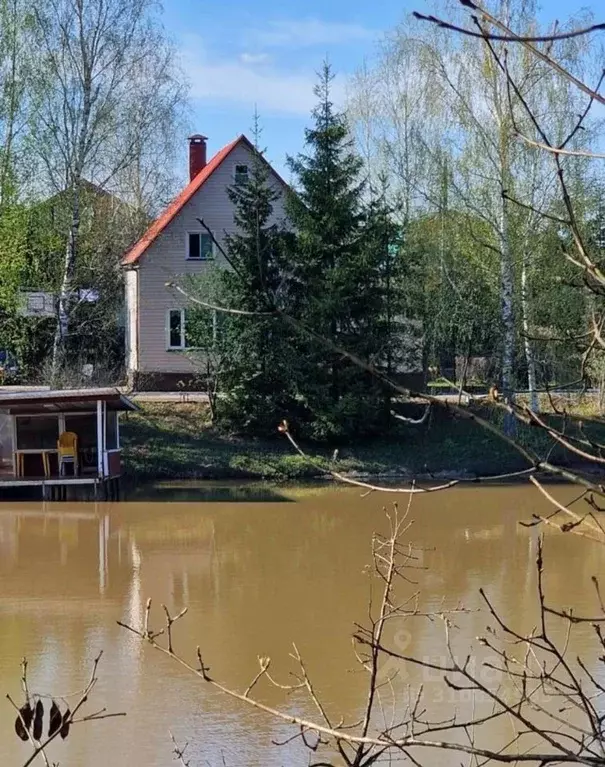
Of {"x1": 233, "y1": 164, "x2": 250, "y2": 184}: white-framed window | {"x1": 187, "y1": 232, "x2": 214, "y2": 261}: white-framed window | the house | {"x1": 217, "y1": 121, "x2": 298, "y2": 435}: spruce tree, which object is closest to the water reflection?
{"x1": 217, "y1": 121, "x2": 298, "y2": 435}: spruce tree

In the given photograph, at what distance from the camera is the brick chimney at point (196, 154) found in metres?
31.3

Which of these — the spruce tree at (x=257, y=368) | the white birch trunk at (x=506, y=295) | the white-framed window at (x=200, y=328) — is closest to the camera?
the white birch trunk at (x=506, y=295)

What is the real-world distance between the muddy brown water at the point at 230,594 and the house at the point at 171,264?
7.54 metres

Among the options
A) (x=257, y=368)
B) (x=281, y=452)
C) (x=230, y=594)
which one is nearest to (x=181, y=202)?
(x=257, y=368)

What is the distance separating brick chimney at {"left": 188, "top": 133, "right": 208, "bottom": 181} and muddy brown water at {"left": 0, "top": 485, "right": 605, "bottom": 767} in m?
13.9

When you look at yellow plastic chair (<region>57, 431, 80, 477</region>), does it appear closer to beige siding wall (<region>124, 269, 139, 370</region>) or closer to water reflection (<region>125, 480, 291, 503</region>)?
water reflection (<region>125, 480, 291, 503</region>)

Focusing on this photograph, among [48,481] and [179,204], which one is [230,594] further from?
[179,204]

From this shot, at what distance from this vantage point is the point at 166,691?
8406 millimetres

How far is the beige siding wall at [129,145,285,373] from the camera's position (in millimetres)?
27516

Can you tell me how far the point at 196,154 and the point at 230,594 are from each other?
71.2 feet

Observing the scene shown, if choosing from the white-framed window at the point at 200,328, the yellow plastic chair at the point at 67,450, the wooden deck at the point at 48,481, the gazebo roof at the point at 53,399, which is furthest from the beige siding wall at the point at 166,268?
the wooden deck at the point at 48,481

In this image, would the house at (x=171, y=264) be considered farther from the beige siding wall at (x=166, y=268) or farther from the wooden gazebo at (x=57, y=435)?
the wooden gazebo at (x=57, y=435)

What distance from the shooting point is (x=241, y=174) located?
25.6 m

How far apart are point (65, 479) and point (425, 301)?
9990 mm
